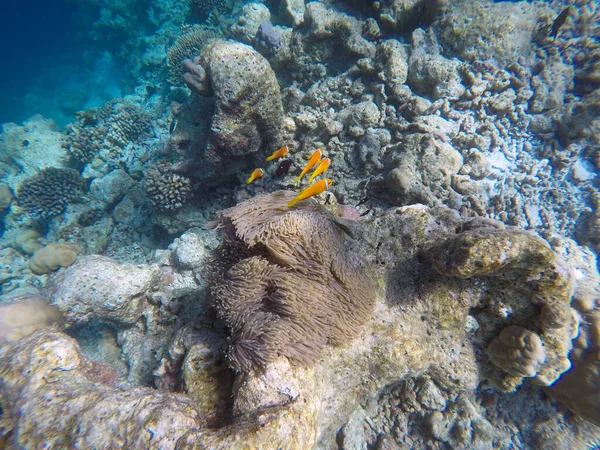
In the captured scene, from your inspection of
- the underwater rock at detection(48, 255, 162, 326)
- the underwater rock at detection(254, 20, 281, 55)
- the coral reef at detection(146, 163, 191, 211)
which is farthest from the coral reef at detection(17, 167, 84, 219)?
the underwater rock at detection(254, 20, 281, 55)

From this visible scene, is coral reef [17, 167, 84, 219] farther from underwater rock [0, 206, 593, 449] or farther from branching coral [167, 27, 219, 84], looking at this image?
underwater rock [0, 206, 593, 449]

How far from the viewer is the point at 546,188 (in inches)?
179

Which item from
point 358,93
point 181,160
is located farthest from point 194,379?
point 358,93

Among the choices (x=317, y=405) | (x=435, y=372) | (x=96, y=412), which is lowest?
(x=435, y=372)

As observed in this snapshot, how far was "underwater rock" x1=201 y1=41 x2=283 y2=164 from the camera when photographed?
4.52 meters

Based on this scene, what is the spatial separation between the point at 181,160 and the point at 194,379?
470cm

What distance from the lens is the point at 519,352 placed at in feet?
7.58

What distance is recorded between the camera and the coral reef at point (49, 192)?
8.13 metres

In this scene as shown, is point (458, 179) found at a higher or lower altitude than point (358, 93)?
lower

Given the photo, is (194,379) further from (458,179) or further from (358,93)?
(358,93)

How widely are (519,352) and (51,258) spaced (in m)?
9.01

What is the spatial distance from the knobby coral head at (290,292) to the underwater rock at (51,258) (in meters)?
6.60

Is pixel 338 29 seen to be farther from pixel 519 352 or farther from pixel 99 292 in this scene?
pixel 99 292

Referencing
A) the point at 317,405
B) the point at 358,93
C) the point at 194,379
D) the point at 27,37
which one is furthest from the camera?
the point at 27,37
